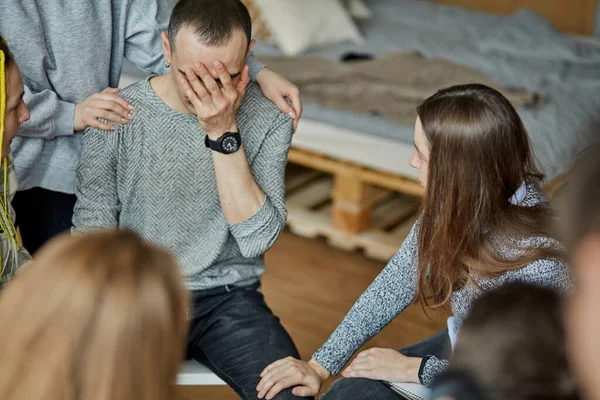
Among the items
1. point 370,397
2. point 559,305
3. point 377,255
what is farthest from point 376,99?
point 559,305

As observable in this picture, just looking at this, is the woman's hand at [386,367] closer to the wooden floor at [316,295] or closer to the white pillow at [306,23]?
the wooden floor at [316,295]

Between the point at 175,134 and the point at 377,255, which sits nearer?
the point at 175,134

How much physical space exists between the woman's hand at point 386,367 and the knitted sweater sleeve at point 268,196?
285 millimetres

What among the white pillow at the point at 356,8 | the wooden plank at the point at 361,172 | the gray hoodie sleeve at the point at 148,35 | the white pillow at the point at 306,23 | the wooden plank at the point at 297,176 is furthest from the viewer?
the white pillow at the point at 356,8

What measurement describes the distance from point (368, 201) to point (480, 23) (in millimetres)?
1327

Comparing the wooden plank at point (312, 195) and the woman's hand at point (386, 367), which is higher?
the woman's hand at point (386, 367)

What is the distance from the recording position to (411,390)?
147cm

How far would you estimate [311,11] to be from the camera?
3506 millimetres

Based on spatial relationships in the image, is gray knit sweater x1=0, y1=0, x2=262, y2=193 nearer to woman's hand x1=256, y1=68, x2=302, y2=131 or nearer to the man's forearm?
woman's hand x1=256, y1=68, x2=302, y2=131

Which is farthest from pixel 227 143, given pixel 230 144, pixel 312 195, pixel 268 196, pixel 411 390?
pixel 312 195

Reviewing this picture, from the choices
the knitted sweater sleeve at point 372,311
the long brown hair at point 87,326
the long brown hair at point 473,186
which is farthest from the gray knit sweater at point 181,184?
the long brown hair at point 87,326

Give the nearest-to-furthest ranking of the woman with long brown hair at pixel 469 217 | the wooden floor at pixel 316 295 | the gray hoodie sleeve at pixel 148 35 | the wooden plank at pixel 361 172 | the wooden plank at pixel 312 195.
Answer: the woman with long brown hair at pixel 469 217 → the gray hoodie sleeve at pixel 148 35 → the wooden floor at pixel 316 295 → the wooden plank at pixel 361 172 → the wooden plank at pixel 312 195

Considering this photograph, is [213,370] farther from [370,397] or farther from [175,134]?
[175,134]

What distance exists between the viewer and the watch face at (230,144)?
1.53 m
